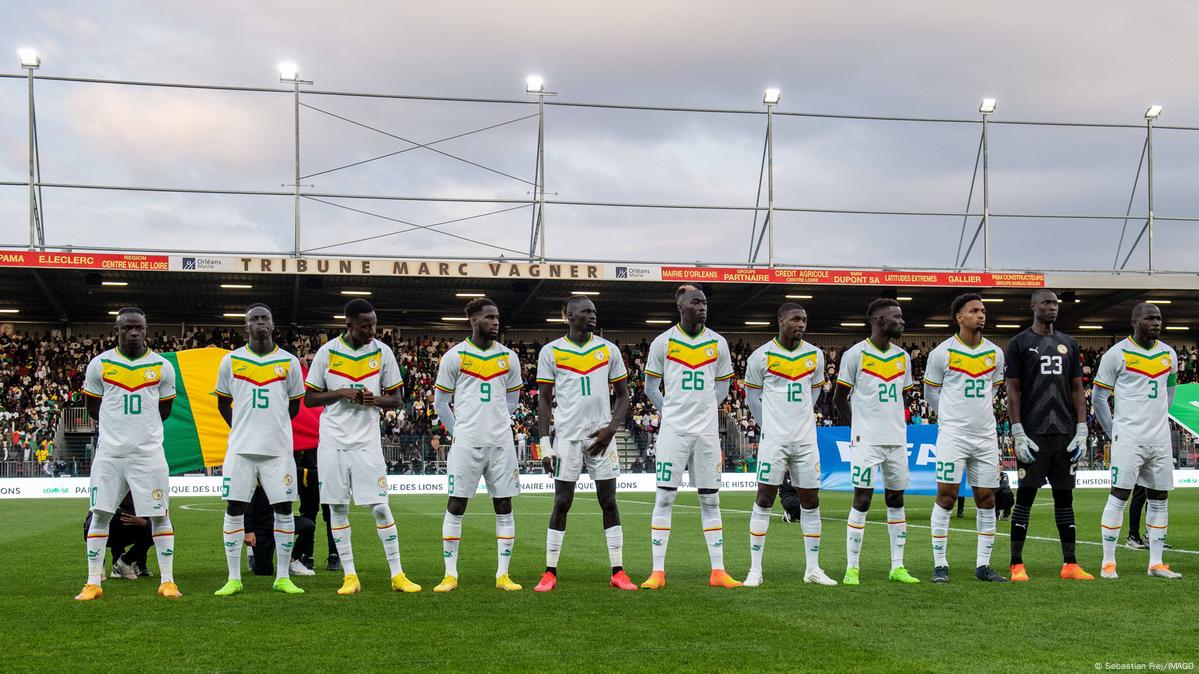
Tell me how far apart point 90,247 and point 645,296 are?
17061 mm

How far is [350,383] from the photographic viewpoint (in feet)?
31.3

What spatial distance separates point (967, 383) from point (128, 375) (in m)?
7.27

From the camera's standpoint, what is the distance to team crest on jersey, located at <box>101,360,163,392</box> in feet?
30.6

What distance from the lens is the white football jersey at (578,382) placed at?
966 centimetres

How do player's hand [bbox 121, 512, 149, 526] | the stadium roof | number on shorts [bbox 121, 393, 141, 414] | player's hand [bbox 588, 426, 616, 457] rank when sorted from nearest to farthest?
1. number on shorts [bbox 121, 393, 141, 414]
2. player's hand [bbox 588, 426, 616, 457]
3. player's hand [bbox 121, 512, 149, 526]
4. the stadium roof

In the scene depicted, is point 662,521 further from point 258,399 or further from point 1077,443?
point 1077,443

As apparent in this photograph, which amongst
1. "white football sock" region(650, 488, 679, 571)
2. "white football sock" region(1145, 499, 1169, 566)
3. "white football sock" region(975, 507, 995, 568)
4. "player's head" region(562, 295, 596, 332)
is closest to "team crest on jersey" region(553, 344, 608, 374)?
"player's head" region(562, 295, 596, 332)

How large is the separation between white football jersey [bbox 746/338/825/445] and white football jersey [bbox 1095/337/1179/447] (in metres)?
2.79

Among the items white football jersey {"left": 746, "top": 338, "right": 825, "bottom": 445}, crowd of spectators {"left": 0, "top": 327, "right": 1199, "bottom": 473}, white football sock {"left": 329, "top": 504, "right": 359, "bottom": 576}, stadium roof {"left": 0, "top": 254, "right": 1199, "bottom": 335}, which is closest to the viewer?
white football sock {"left": 329, "top": 504, "right": 359, "bottom": 576}

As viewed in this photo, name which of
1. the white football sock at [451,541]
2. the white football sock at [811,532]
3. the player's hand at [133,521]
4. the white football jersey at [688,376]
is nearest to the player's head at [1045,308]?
the white football sock at [811,532]


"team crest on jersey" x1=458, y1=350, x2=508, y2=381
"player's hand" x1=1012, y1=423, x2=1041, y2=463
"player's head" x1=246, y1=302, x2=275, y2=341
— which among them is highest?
"player's head" x1=246, y1=302, x2=275, y2=341

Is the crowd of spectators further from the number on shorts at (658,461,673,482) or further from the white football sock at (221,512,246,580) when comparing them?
the number on shorts at (658,461,673,482)

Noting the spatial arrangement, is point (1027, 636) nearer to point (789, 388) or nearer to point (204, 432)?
point (789, 388)

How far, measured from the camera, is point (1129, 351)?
1051 centimetres
